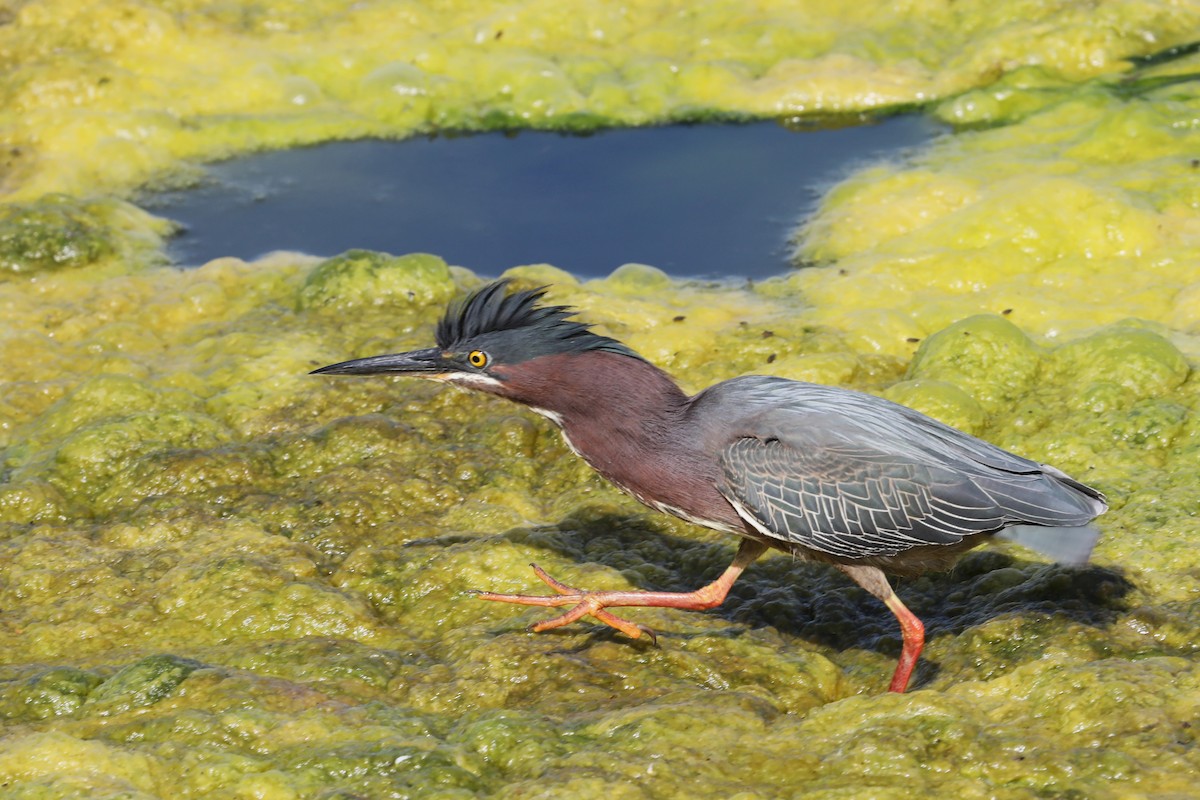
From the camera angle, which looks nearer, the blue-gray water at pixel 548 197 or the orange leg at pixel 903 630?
the orange leg at pixel 903 630

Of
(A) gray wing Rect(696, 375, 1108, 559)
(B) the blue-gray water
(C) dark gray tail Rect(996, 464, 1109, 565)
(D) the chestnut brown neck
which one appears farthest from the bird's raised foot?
(B) the blue-gray water

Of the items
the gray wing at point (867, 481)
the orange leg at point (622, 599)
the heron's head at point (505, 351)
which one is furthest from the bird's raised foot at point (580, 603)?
the heron's head at point (505, 351)

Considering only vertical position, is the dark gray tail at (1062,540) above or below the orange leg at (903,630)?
above

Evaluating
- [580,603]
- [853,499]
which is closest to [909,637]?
[853,499]

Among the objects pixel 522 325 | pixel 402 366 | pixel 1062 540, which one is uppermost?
pixel 522 325

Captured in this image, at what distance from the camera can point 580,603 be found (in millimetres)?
3834

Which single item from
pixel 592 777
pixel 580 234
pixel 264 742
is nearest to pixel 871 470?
pixel 592 777

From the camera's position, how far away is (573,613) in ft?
12.5

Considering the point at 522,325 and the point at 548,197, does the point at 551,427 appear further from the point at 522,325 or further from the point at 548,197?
the point at 548,197

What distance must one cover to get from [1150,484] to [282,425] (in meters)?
3.35

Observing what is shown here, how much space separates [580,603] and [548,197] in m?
3.86

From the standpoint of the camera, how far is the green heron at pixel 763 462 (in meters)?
3.63

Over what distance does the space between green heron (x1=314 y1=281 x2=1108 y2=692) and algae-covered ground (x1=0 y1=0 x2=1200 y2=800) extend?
28 cm

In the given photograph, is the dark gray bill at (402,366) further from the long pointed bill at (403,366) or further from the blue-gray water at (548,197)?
the blue-gray water at (548,197)
